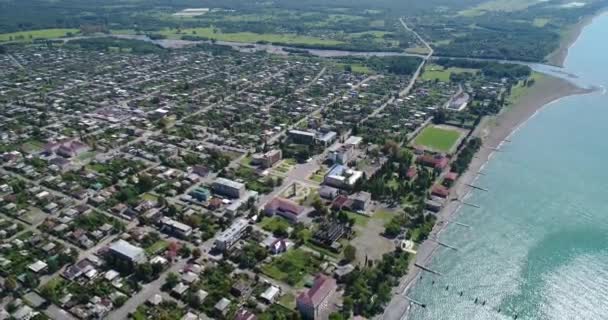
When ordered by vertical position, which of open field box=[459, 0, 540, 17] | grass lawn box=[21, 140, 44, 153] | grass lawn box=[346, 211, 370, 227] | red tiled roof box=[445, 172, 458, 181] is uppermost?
open field box=[459, 0, 540, 17]

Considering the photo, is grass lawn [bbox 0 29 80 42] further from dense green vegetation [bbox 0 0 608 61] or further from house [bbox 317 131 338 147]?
house [bbox 317 131 338 147]

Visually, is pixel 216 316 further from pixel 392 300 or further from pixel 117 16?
pixel 117 16

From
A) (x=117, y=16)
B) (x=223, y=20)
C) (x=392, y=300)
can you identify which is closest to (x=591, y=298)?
(x=392, y=300)

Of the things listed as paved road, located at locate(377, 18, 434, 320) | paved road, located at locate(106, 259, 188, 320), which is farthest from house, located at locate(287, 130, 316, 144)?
paved road, located at locate(106, 259, 188, 320)

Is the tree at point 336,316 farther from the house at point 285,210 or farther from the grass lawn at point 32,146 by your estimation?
the grass lawn at point 32,146

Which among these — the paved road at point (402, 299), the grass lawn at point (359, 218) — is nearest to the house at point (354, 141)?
the grass lawn at point (359, 218)

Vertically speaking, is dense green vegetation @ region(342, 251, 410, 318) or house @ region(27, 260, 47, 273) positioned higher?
dense green vegetation @ region(342, 251, 410, 318)
